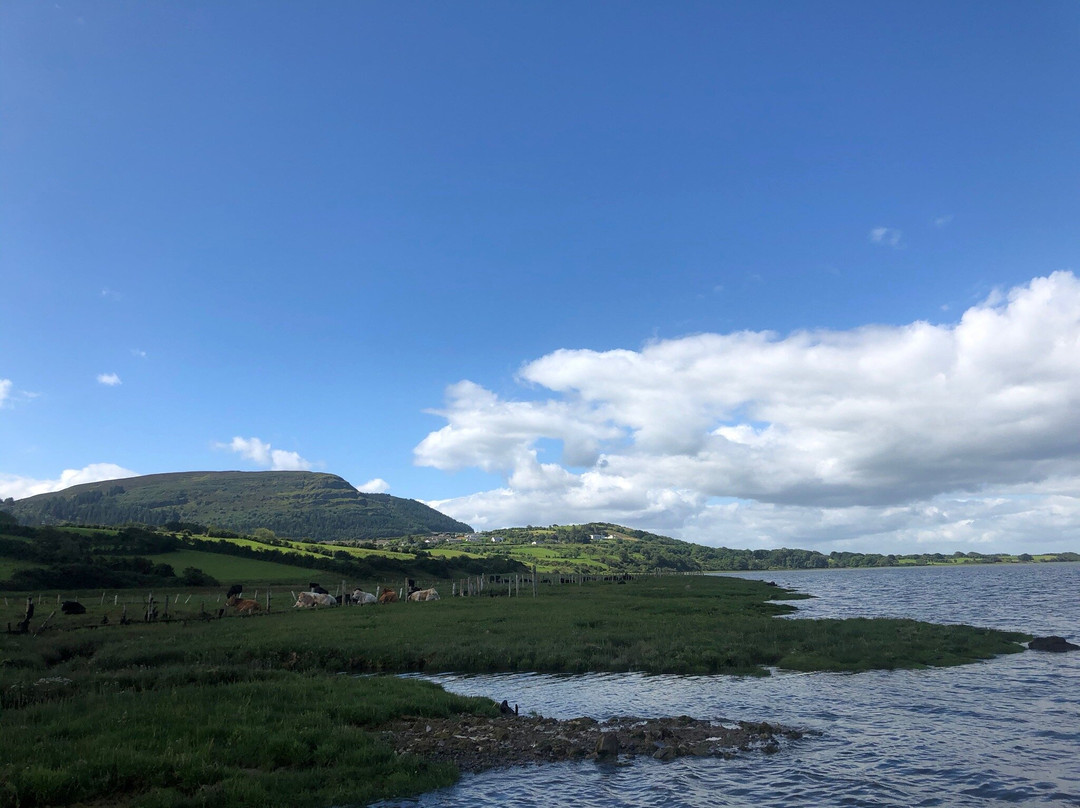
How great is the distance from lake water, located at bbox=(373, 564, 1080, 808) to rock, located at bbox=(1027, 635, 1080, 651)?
255 cm

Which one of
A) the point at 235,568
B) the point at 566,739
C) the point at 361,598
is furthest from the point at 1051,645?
the point at 235,568

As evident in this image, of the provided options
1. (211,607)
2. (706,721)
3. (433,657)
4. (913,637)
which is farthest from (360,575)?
(706,721)

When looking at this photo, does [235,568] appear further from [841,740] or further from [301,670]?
[841,740]

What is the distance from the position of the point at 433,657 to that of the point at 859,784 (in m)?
24.0

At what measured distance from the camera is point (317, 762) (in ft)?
56.5

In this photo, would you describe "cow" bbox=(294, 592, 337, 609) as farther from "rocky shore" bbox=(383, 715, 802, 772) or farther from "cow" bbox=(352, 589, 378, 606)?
"rocky shore" bbox=(383, 715, 802, 772)

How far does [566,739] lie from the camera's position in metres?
20.2

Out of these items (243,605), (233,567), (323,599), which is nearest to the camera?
(243,605)

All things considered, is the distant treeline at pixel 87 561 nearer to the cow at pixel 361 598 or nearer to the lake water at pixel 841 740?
the cow at pixel 361 598

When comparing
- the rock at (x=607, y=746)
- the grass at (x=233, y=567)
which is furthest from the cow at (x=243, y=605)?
the rock at (x=607, y=746)

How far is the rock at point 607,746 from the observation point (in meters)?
19.0

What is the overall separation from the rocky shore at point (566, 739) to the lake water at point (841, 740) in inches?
27.5

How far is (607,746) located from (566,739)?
1580mm

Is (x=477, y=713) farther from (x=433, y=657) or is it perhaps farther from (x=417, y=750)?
(x=433, y=657)
